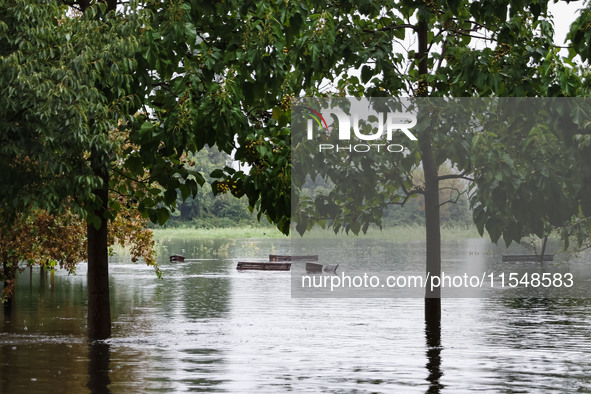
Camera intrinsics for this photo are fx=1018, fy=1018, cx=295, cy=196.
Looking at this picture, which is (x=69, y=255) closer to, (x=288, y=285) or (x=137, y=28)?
(x=137, y=28)

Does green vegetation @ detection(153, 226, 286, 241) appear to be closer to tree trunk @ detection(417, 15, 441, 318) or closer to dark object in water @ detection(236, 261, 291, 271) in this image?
dark object in water @ detection(236, 261, 291, 271)

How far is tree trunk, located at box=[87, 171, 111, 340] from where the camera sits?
2353 centimetres

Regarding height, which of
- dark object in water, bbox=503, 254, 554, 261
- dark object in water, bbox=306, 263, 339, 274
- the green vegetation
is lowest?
dark object in water, bbox=306, 263, 339, 274

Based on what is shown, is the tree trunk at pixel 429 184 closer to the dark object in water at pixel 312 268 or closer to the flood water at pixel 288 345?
the flood water at pixel 288 345

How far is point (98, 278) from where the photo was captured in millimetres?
23766

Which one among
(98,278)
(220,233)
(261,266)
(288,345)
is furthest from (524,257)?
(220,233)

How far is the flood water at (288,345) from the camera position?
18047 millimetres

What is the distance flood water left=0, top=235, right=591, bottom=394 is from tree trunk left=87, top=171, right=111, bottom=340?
46 centimetres

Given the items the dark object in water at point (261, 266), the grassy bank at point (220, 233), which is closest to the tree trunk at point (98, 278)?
the dark object in water at point (261, 266)

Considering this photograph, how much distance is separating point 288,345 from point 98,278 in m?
4.90

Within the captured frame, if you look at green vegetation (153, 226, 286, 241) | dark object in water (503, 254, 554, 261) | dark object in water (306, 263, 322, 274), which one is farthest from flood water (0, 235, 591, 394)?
green vegetation (153, 226, 286, 241)

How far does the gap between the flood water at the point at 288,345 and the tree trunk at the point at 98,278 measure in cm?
46

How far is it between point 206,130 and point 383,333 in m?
12.2

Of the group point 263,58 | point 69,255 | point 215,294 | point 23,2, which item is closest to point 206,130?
point 263,58
